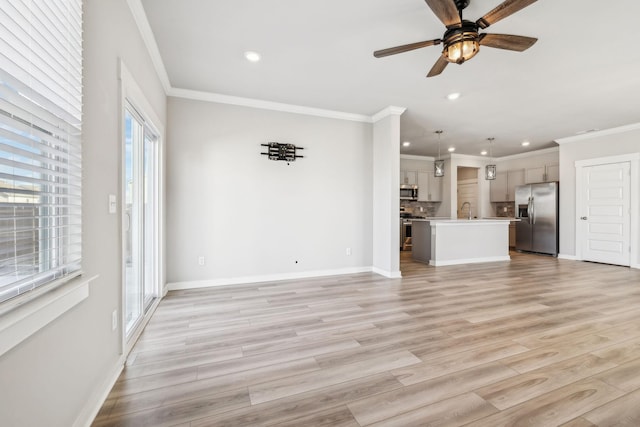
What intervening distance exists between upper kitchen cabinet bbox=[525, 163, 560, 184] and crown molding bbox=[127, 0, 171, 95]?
339 inches

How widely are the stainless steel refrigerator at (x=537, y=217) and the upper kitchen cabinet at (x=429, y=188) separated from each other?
1968mm

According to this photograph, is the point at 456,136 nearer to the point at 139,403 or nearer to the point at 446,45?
the point at 446,45

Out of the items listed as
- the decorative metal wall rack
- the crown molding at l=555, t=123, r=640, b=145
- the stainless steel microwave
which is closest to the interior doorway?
the stainless steel microwave

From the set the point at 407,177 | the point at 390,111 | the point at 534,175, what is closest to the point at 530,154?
the point at 534,175

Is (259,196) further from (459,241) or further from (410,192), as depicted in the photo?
(410,192)

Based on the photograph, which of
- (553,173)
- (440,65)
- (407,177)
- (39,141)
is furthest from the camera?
(407,177)

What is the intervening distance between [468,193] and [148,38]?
355 inches

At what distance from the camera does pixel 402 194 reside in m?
8.03

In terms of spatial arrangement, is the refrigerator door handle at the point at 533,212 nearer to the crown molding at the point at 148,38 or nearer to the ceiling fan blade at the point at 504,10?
the ceiling fan blade at the point at 504,10

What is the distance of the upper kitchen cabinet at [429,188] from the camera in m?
8.22

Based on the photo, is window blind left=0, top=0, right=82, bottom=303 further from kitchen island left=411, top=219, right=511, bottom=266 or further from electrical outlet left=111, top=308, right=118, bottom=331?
kitchen island left=411, top=219, right=511, bottom=266

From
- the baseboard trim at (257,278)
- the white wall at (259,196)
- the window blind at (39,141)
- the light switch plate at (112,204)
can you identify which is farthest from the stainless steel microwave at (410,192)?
the window blind at (39,141)

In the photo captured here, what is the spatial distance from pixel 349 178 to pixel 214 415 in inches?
149

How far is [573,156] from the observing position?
6117mm
